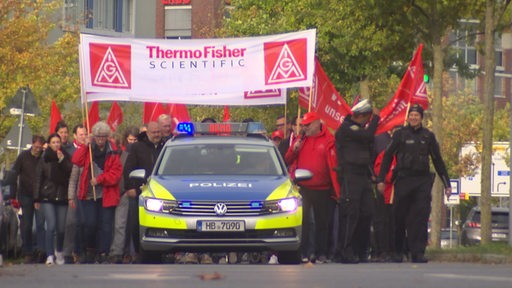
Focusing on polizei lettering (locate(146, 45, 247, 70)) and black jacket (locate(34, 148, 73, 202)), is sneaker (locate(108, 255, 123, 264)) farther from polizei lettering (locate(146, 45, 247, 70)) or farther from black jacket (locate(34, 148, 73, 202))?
polizei lettering (locate(146, 45, 247, 70))

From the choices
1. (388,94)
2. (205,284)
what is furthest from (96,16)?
(205,284)

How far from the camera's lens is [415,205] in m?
20.2

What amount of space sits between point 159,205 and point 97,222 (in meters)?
3.43

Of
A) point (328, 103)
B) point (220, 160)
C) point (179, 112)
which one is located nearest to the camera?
point (220, 160)

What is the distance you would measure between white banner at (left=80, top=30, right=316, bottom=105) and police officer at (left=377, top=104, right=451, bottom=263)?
3714mm

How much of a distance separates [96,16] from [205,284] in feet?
203

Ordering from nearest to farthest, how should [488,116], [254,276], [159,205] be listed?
[254,276]
[159,205]
[488,116]

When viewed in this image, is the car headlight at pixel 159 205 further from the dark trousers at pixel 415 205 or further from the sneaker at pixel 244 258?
the sneaker at pixel 244 258

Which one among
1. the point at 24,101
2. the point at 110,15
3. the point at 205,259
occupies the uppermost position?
the point at 110,15

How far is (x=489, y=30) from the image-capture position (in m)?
27.4

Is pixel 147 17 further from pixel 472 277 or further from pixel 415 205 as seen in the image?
pixel 472 277

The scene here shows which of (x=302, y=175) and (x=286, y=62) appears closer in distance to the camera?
(x=302, y=175)

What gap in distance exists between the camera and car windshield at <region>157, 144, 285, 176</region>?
19.6 m

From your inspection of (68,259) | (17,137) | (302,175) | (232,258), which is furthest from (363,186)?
(17,137)
